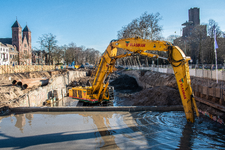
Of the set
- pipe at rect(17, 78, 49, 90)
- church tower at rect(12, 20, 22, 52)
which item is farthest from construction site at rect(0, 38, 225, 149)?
church tower at rect(12, 20, 22, 52)

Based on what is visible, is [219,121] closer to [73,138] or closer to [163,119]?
[163,119]

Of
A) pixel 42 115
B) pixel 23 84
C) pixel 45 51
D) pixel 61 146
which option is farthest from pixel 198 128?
pixel 45 51

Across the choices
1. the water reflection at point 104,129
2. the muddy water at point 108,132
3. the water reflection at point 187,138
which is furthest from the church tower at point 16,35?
the water reflection at point 187,138

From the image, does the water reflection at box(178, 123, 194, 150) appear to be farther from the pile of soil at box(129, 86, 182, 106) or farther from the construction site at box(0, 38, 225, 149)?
the pile of soil at box(129, 86, 182, 106)

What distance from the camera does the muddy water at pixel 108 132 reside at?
5.73m

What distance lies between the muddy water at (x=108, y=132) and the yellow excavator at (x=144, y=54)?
103 centimetres

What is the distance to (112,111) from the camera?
32.6ft

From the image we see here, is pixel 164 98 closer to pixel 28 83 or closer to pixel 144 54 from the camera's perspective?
pixel 144 54

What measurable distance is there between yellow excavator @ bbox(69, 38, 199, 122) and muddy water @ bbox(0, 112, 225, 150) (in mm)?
1033

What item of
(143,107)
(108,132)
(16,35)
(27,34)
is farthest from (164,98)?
(27,34)

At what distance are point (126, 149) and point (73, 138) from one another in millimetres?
2023

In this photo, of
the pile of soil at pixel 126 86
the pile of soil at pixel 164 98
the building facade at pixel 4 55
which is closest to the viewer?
the pile of soil at pixel 164 98

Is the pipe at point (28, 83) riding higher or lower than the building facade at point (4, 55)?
lower

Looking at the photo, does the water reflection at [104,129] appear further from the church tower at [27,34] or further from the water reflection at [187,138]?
the church tower at [27,34]
